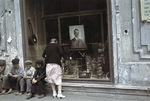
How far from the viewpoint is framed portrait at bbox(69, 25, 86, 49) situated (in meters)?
6.91

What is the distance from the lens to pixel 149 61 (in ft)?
16.3

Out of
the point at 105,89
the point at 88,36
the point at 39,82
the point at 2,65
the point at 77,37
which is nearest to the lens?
the point at 105,89

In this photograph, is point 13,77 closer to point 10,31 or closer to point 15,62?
point 15,62

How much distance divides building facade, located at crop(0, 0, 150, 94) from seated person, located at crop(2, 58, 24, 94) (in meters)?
0.32

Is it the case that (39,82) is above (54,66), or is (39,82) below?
below

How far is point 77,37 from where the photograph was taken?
6.97 metres

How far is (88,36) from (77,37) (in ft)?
1.32

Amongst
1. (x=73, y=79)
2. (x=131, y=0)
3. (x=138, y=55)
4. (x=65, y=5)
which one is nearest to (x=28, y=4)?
(x=65, y=5)

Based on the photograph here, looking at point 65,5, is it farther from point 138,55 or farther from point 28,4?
point 138,55

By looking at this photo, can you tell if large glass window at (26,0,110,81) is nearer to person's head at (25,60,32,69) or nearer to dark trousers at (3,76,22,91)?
person's head at (25,60,32,69)

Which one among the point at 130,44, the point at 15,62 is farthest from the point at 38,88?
the point at 130,44

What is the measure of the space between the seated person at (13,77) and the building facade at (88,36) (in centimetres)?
32

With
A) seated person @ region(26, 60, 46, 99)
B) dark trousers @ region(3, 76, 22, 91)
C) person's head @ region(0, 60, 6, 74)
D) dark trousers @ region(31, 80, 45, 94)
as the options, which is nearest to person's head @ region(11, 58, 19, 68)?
dark trousers @ region(3, 76, 22, 91)

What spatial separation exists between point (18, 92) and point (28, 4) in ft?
9.94
